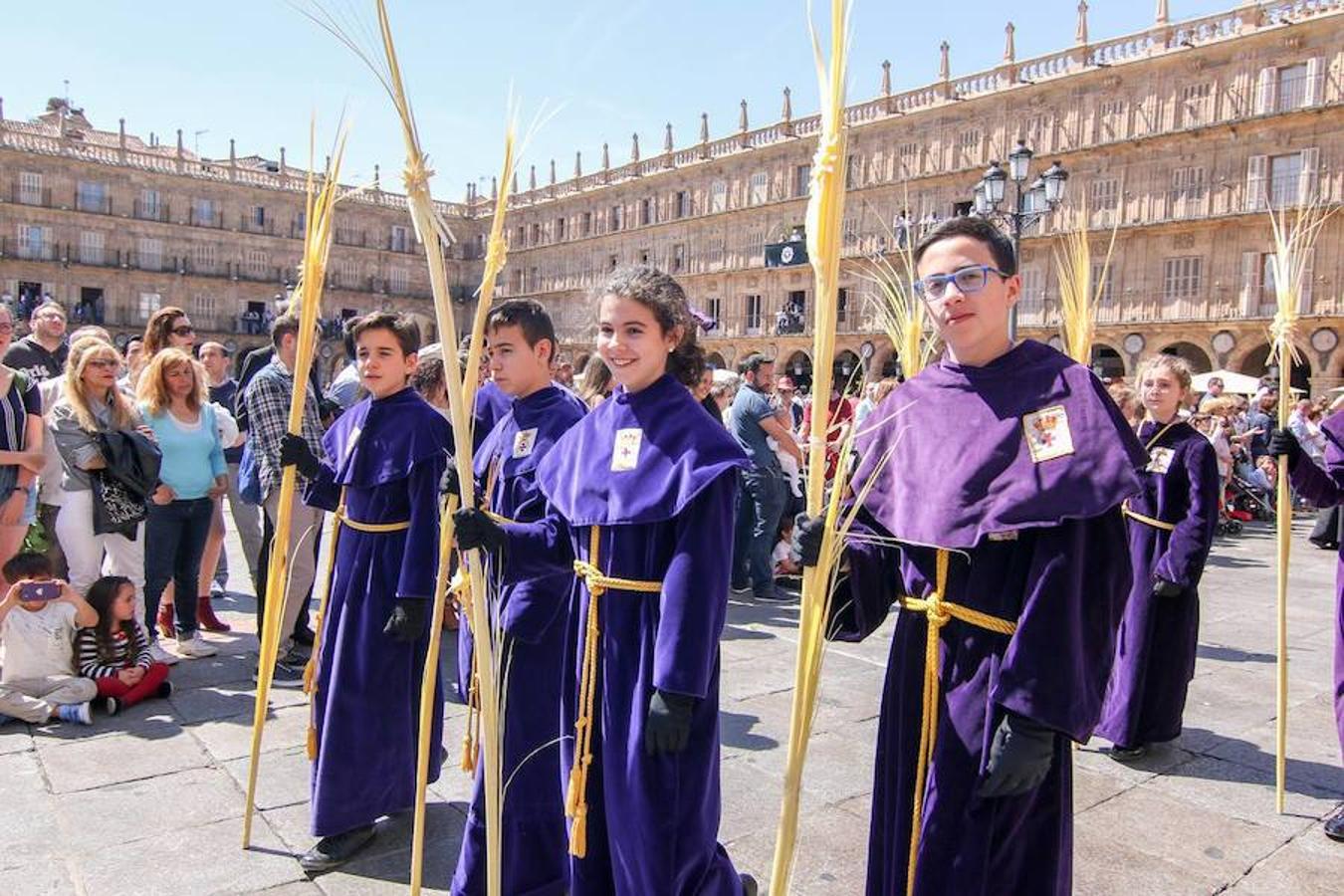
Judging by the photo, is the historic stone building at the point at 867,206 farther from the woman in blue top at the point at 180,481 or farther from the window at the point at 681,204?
the woman in blue top at the point at 180,481

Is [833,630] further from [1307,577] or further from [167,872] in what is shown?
[1307,577]

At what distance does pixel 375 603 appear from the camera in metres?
3.16

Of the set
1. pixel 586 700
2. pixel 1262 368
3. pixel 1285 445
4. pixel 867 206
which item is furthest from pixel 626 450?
pixel 1262 368

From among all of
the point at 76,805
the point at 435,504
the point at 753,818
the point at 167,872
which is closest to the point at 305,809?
the point at 167,872

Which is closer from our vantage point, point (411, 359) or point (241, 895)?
point (241, 895)

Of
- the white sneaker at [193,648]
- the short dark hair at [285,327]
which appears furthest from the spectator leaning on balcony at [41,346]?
the white sneaker at [193,648]

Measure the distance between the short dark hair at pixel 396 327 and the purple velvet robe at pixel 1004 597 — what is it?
191 centimetres

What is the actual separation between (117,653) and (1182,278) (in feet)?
89.8

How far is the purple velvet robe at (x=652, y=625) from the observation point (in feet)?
7.30

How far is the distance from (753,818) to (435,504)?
1595 mm

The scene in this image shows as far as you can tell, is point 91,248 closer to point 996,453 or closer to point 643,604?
point 643,604

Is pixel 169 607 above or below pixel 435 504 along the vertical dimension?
below

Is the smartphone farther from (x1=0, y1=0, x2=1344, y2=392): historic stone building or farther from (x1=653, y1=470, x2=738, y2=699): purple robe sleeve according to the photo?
(x1=0, y1=0, x2=1344, y2=392): historic stone building

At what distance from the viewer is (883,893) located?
2.15m
